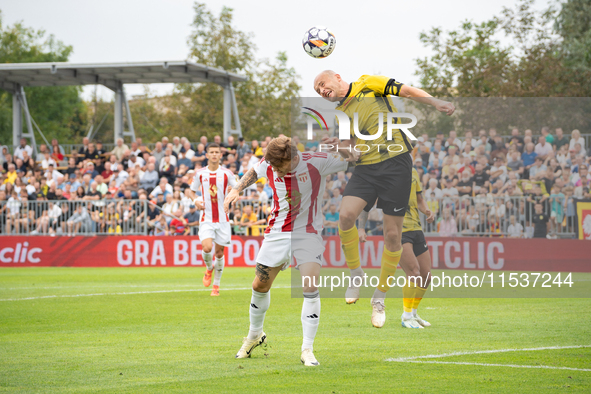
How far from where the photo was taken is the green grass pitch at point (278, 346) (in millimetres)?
5559

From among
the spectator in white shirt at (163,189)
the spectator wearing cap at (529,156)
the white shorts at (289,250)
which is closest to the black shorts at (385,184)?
the white shorts at (289,250)

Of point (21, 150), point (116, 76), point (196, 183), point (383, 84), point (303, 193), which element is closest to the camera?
point (303, 193)

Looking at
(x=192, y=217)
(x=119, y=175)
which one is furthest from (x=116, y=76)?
(x=192, y=217)

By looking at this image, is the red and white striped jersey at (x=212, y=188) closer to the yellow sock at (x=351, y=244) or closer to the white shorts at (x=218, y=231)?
the white shorts at (x=218, y=231)

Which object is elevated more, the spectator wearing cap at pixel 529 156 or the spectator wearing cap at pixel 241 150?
the spectator wearing cap at pixel 241 150

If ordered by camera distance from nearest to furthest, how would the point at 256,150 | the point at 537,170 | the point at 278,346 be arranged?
the point at 278,346 < the point at 537,170 < the point at 256,150

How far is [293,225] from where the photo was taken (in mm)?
6668

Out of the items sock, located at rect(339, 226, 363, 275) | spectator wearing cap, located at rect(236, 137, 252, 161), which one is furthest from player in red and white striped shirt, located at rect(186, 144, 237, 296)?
spectator wearing cap, located at rect(236, 137, 252, 161)

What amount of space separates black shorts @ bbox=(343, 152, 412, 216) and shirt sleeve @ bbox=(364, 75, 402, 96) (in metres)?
0.89

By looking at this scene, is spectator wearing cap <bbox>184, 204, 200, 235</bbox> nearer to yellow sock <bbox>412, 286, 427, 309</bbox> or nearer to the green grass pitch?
the green grass pitch

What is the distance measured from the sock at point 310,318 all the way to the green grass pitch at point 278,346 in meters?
0.26

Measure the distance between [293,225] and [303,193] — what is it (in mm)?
335

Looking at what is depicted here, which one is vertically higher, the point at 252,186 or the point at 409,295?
the point at 252,186

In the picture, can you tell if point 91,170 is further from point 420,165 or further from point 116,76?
point 420,165
